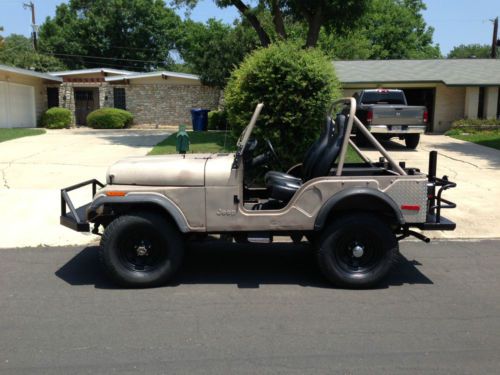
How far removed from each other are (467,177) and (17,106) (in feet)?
75.5

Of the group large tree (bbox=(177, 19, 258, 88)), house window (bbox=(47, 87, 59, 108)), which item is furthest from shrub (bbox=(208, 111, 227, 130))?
house window (bbox=(47, 87, 59, 108))

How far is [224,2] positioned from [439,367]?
61.6 ft

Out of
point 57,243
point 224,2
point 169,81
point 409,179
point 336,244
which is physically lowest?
point 57,243

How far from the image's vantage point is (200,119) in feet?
87.5

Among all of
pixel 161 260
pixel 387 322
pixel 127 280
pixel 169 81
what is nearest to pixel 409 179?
pixel 387 322

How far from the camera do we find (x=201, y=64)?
28.7 m

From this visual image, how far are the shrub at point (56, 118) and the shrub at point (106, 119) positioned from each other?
1.19m

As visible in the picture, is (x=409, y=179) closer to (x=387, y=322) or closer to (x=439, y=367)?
(x=387, y=322)

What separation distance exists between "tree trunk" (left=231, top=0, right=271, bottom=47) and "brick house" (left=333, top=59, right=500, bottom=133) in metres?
4.49

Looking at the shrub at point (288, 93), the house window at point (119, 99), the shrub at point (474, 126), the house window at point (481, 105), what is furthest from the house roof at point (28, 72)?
the house window at point (481, 105)

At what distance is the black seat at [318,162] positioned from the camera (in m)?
5.42

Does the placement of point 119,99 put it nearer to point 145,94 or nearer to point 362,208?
point 145,94

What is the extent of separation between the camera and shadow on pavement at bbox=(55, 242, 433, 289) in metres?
5.59

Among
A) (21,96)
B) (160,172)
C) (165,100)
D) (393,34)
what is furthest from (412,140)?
(393,34)
